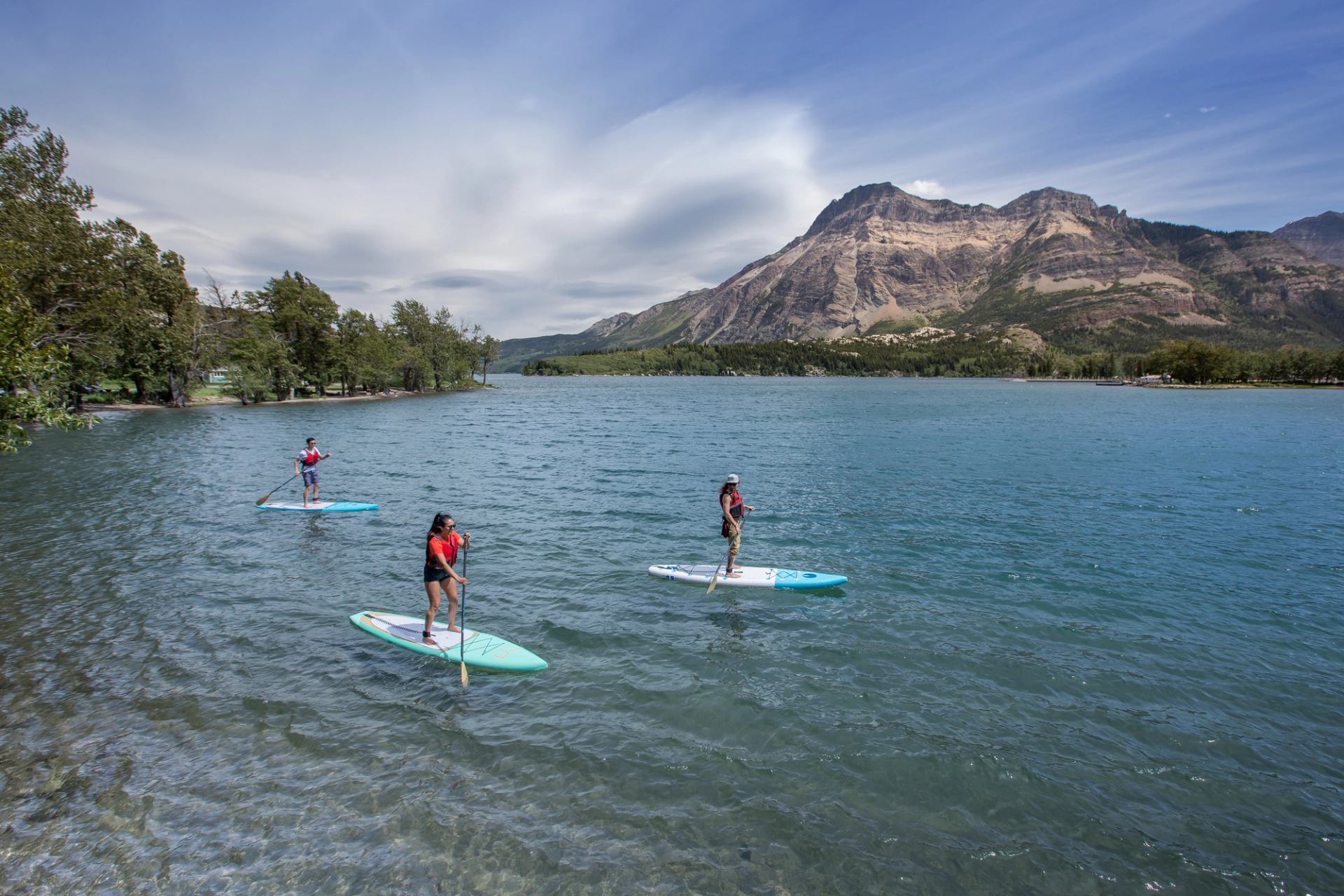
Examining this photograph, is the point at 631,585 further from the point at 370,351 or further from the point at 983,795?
the point at 370,351

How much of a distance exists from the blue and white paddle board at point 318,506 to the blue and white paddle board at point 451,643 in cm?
1519

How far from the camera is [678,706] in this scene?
12688 millimetres

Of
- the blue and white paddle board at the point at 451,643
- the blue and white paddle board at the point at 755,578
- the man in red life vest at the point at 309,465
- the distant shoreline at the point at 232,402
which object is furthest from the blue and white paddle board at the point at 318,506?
the distant shoreline at the point at 232,402

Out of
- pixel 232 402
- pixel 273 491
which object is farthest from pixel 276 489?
pixel 232 402

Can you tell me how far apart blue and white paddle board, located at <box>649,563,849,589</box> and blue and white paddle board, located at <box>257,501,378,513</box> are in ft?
56.1

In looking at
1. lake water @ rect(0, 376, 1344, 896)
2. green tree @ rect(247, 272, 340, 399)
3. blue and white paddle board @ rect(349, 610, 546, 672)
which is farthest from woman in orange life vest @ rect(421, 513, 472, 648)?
green tree @ rect(247, 272, 340, 399)

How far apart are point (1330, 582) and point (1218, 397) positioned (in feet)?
557

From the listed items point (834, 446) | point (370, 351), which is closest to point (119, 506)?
point (834, 446)

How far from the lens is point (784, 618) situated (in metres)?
17.4

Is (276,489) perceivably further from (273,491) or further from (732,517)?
(732,517)

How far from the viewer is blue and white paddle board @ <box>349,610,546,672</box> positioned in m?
13.8

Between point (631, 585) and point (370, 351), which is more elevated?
point (370, 351)

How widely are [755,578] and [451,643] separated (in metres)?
9.47

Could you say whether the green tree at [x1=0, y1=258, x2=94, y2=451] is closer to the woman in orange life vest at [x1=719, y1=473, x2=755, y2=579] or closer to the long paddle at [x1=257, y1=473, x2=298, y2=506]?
the long paddle at [x1=257, y1=473, x2=298, y2=506]
